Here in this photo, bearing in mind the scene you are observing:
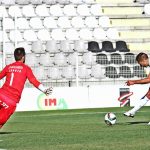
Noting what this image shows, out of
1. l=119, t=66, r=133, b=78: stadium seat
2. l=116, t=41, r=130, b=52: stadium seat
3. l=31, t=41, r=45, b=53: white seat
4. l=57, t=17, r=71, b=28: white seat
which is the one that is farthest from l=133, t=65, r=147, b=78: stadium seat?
l=57, t=17, r=71, b=28: white seat

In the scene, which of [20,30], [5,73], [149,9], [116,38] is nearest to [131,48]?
[116,38]

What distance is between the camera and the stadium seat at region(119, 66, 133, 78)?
3034 centimetres

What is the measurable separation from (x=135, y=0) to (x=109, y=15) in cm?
248

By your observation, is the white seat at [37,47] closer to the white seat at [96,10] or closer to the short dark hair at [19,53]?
the white seat at [96,10]

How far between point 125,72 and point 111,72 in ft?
2.12

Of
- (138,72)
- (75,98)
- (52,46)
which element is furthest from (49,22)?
(75,98)

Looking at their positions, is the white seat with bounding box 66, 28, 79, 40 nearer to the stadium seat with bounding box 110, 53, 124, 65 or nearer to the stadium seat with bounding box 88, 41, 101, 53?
the stadium seat with bounding box 88, 41, 101, 53

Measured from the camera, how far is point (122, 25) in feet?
123

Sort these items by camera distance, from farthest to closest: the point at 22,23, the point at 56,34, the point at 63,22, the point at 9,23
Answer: the point at 63,22 → the point at 56,34 → the point at 22,23 → the point at 9,23

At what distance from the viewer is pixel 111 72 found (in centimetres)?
3039

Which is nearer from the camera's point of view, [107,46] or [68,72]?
[68,72]

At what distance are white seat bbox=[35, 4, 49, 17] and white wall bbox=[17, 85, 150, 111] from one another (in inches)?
319

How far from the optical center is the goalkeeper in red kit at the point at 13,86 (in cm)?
1273

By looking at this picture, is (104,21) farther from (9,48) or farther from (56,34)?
(9,48)
